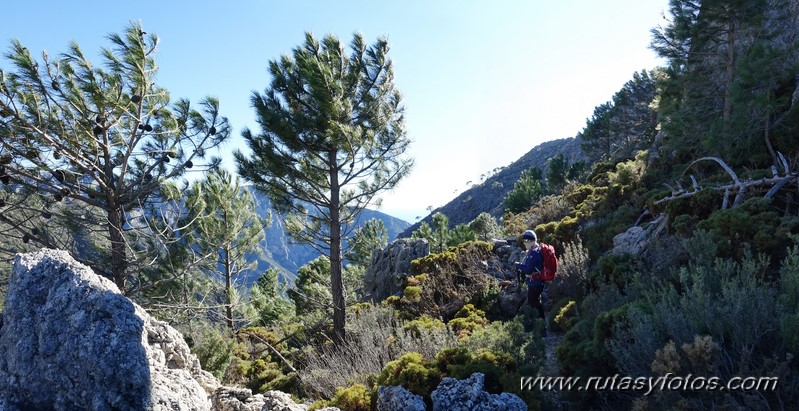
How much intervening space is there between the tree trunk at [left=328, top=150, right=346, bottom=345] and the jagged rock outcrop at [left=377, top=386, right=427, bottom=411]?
4.66m

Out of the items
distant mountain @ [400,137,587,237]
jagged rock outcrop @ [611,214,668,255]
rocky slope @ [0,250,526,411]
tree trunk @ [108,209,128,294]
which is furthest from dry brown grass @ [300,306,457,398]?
distant mountain @ [400,137,587,237]

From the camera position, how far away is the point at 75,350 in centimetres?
294

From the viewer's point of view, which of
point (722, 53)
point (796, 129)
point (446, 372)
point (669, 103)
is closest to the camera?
point (446, 372)

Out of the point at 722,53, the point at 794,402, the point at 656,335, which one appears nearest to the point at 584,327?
the point at 656,335

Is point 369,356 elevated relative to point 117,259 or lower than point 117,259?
lower

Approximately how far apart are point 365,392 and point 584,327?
2.28m

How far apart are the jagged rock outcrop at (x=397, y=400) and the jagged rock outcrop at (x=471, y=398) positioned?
0.18 m

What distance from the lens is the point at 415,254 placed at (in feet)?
38.2

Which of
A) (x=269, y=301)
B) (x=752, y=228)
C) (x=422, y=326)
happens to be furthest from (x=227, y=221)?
(x=752, y=228)

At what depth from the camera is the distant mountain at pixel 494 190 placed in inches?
2125

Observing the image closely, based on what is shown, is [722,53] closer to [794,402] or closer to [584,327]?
[584,327]

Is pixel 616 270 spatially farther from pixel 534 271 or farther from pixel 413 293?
pixel 413 293

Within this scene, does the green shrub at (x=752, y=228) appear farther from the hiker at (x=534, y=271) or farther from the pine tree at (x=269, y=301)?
the pine tree at (x=269, y=301)

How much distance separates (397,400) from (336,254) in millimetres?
5185
